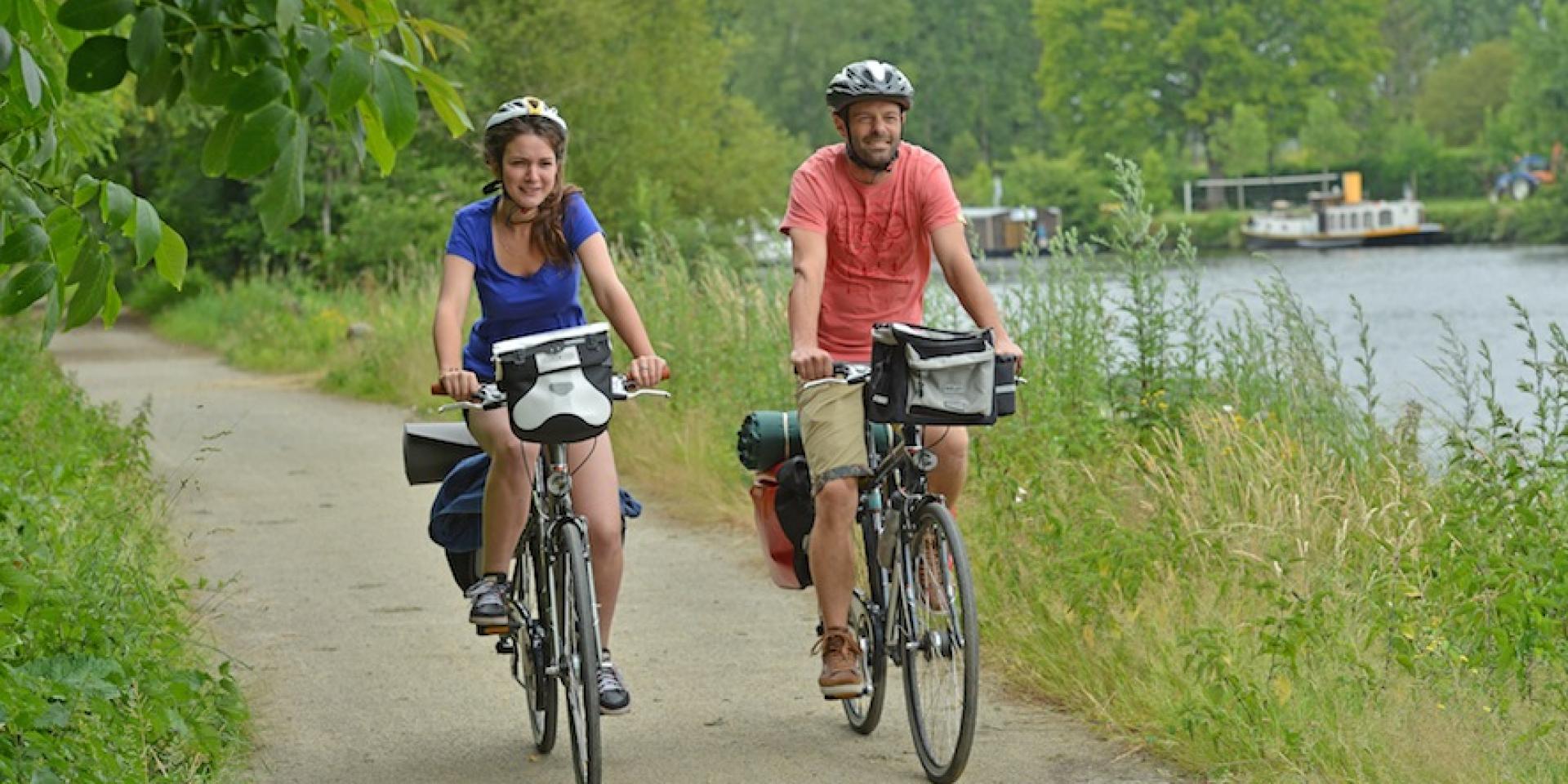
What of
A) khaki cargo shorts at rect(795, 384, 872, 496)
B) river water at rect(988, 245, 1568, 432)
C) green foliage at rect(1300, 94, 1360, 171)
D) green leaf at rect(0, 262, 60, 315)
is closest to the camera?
green leaf at rect(0, 262, 60, 315)

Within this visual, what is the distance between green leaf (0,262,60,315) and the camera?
3.76m

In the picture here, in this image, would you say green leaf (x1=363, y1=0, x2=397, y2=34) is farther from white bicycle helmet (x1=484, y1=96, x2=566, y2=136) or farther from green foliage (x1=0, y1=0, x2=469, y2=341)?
white bicycle helmet (x1=484, y1=96, x2=566, y2=136)

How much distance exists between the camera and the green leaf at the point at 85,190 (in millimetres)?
3611

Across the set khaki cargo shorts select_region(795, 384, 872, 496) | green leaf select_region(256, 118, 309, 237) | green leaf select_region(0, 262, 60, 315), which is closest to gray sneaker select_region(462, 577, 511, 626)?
khaki cargo shorts select_region(795, 384, 872, 496)

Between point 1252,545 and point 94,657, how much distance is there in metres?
3.67

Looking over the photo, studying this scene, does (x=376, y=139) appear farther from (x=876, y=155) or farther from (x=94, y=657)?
(x=876, y=155)

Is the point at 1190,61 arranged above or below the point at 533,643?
above

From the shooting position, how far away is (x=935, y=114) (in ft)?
289

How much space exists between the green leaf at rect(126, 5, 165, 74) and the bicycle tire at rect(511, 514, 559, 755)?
2.84 m

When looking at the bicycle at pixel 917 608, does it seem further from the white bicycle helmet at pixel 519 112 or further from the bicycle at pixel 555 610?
the white bicycle helmet at pixel 519 112

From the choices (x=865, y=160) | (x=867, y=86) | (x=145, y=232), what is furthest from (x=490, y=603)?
(x=145, y=232)

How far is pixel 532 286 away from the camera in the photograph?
5.88m

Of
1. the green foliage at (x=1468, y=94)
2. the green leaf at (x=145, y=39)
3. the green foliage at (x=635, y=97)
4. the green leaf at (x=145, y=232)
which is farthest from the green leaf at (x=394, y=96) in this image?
the green foliage at (x=1468, y=94)

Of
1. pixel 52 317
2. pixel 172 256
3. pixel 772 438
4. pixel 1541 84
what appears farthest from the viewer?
pixel 1541 84
